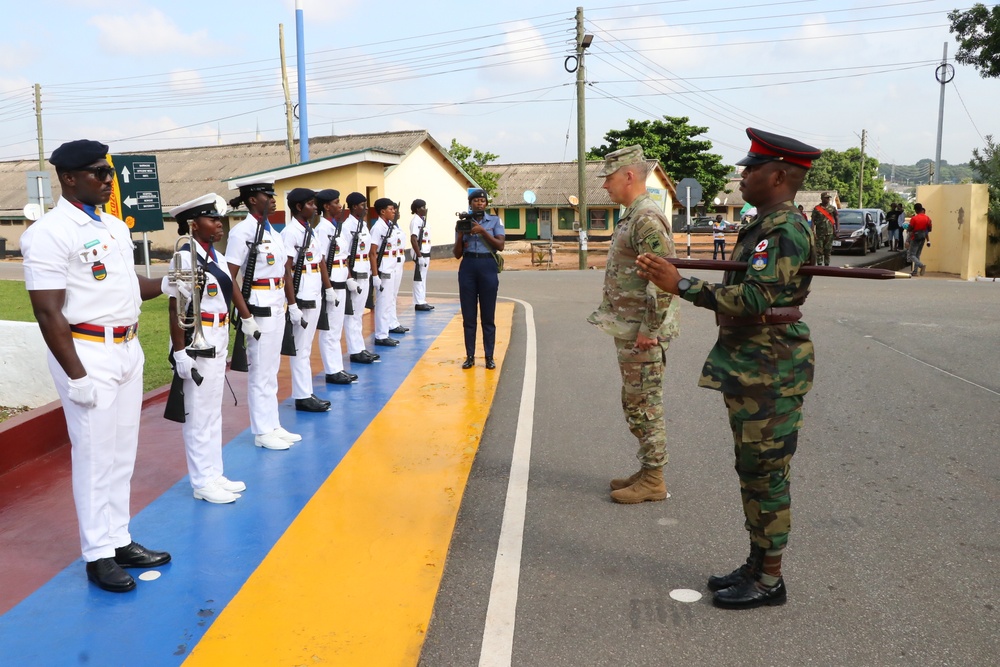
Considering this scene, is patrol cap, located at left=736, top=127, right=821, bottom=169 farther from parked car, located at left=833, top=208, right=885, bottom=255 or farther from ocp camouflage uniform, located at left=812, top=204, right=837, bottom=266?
parked car, located at left=833, top=208, right=885, bottom=255

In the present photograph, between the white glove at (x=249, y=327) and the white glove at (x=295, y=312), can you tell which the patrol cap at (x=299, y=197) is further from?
the white glove at (x=249, y=327)

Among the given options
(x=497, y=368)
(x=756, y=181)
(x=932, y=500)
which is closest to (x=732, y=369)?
(x=756, y=181)

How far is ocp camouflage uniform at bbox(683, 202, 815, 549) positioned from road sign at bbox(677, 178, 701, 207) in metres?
25.6

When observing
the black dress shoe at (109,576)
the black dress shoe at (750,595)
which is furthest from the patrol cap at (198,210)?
the black dress shoe at (750,595)

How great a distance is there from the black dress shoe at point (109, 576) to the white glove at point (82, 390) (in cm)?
85

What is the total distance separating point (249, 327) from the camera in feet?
19.3

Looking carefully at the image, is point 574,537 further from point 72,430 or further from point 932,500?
point 72,430

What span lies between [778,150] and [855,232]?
2993 centimetres

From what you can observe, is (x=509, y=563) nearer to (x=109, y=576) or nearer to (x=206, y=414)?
(x=109, y=576)

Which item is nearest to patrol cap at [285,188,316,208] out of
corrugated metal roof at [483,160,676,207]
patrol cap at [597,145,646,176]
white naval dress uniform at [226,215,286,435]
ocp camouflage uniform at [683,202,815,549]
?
white naval dress uniform at [226,215,286,435]

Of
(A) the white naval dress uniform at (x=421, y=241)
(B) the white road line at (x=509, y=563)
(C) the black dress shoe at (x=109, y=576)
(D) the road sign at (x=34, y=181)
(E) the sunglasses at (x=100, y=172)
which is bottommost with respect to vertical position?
(B) the white road line at (x=509, y=563)

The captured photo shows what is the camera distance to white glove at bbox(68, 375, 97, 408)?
12.5 ft

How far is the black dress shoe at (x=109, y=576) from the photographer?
4.04 m

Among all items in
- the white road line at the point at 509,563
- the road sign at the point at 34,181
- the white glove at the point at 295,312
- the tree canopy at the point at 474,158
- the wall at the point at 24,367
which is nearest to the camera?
the white road line at the point at 509,563
